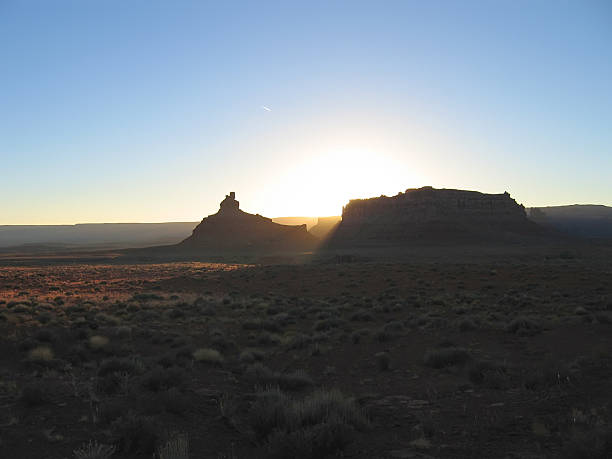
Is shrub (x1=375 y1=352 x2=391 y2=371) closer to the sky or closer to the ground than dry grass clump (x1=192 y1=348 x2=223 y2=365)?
closer to the ground

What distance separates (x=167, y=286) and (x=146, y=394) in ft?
101

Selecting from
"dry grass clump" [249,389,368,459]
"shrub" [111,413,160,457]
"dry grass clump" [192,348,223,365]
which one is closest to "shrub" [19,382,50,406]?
"shrub" [111,413,160,457]

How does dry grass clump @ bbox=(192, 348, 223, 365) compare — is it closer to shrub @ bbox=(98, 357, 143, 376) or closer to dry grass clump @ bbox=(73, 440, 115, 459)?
shrub @ bbox=(98, 357, 143, 376)

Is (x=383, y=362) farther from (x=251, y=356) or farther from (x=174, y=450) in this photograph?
(x=174, y=450)

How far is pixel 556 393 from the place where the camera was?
25.1ft

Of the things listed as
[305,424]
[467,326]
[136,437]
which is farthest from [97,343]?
[467,326]

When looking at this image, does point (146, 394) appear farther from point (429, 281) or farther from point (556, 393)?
point (429, 281)

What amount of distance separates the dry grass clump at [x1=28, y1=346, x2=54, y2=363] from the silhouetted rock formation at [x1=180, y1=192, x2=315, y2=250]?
9265cm

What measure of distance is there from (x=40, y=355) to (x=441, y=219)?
90558 mm

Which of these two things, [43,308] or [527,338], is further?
[43,308]

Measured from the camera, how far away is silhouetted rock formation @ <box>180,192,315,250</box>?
109188mm

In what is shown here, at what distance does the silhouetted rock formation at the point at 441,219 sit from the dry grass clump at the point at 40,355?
3164 inches

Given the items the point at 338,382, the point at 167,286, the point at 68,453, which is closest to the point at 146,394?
the point at 68,453

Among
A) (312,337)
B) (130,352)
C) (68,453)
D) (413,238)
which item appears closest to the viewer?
(68,453)
